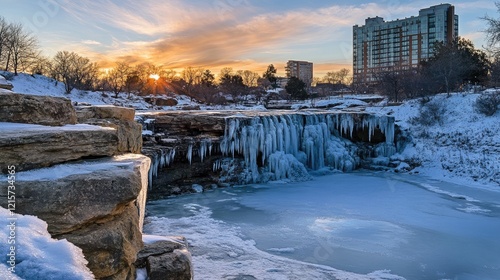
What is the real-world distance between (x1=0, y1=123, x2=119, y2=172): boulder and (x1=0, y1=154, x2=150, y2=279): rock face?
0.16 meters

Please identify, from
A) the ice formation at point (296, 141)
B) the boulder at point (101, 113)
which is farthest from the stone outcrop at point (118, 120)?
the ice formation at point (296, 141)

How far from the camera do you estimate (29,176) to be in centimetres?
300

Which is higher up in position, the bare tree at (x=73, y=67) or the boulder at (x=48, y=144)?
the bare tree at (x=73, y=67)

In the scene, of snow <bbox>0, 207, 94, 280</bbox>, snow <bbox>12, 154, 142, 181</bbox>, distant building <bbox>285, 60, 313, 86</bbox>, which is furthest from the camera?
distant building <bbox>285, 60, 313, 86</bbox>

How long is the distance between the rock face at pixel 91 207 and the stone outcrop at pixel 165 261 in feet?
1.00

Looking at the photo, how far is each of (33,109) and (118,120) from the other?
4140 mm

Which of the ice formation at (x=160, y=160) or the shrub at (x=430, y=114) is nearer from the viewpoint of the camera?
the ice formation at (x=160, y=160)

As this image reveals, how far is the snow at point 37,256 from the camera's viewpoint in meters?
1.66

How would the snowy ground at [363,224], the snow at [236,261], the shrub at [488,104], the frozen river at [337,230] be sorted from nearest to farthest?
the snowy ground at [363,224], the snow at [236,261], the frozen river at [337,230], the shrub at [488,104]

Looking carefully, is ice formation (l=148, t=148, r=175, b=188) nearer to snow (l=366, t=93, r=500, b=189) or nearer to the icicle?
the icicle

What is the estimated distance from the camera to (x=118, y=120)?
815cm

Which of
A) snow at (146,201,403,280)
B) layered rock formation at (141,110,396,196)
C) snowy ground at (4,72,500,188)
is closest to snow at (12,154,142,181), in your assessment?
snow at (146,201,403,280)

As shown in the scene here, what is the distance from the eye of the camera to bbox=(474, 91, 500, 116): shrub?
2112 cm

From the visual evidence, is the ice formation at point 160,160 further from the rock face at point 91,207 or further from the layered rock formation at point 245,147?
the rock face at point 91,207
